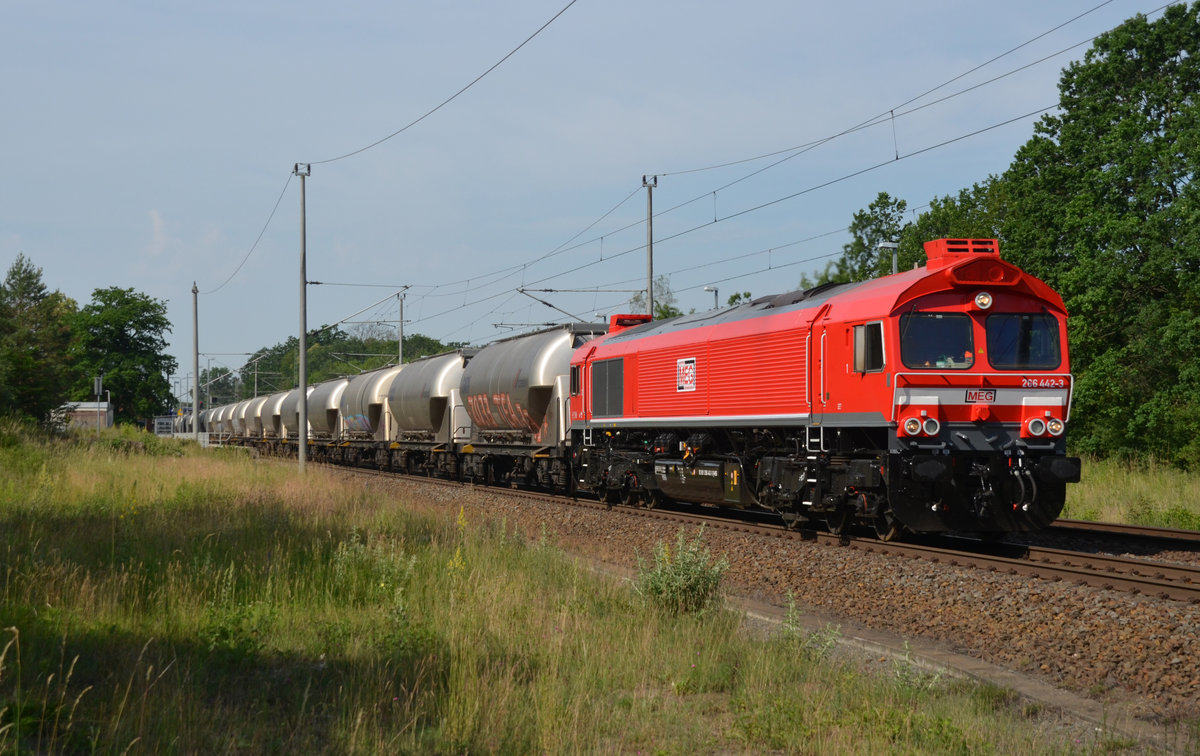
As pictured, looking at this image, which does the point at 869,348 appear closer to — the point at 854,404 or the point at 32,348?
the point at 854,404

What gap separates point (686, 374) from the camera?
1912 cm

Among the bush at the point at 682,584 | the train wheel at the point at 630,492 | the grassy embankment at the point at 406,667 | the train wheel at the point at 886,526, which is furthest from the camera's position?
the train wheel at the point at 630,492

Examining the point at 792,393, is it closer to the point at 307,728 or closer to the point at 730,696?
the point at 730,696

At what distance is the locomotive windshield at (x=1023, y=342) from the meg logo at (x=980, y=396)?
43cm

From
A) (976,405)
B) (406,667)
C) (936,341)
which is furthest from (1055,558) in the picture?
(406,667)

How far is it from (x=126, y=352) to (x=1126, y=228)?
79167mm

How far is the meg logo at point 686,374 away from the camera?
742 inches

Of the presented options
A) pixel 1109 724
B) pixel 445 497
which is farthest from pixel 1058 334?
pixel 445 497

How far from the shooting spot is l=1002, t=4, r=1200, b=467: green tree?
29.0 meters

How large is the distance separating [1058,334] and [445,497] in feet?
51.6

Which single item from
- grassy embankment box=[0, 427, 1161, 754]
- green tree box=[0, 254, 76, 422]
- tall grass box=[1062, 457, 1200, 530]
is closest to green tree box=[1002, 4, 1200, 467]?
tall grass box=[1062, 457, 1200, 530]

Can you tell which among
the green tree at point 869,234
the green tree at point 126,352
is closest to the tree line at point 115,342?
the green tree at point 126,352

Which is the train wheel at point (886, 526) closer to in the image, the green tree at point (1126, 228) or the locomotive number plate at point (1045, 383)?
the locomotive number plate at point (1045, 383)

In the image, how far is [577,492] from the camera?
1025 inches
